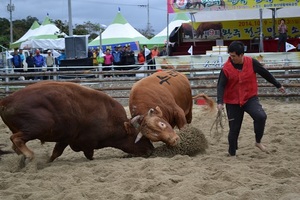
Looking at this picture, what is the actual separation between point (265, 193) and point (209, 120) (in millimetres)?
5904

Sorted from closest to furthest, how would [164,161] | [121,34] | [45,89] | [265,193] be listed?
[265,193]
[164,161]
[45,89]
[121,34]

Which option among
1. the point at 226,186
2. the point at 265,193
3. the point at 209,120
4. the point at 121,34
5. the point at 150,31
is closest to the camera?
the point at 265,193

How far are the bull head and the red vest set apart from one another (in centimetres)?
98

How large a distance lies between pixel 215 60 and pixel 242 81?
8220 millimetres

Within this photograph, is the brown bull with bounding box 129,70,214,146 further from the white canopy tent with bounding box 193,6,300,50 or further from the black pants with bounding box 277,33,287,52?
the white canopy tent with bounding box 193,6,300,50

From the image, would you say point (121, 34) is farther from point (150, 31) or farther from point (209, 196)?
point (150, 31)

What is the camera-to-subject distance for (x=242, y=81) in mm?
6375

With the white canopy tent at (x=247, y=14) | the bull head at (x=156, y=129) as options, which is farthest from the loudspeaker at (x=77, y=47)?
the bull head at (x=156, y=129)

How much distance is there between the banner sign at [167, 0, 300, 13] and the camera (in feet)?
51.5

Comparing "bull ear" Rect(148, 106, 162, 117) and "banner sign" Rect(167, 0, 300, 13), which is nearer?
"bull ear" Rect(148, 106, 162, 117)

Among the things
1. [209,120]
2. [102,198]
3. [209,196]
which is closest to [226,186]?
[209,196]

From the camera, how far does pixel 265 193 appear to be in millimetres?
4223

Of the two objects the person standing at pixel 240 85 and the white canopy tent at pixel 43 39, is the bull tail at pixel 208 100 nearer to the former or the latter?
the person standing at pixel 240 85

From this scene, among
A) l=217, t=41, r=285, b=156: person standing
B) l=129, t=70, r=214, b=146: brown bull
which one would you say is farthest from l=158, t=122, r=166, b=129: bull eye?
l=217, t=41, r=285, b=156: person standing
